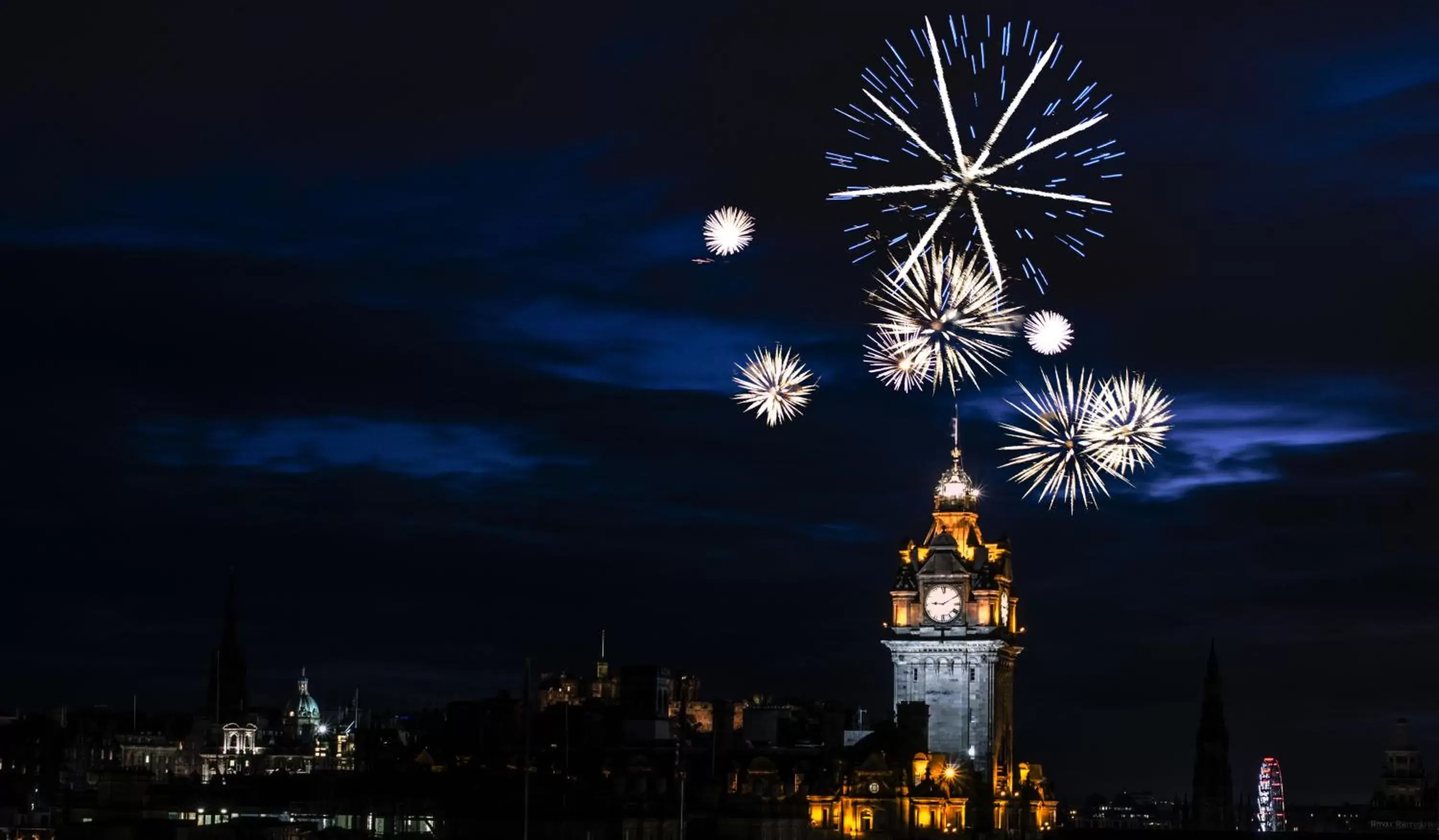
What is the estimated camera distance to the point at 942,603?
16988cm

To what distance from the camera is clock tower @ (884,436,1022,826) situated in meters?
169

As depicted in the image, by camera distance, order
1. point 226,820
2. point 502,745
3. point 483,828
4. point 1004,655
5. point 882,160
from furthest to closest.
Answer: point 502,745
point 1004,655
point 226,820
point 483,828
point 882,160

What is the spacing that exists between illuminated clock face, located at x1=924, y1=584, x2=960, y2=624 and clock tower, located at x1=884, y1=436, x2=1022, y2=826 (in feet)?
0.17

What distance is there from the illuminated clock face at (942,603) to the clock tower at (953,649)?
0.17 feet

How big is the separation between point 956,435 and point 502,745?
5148 centimetres

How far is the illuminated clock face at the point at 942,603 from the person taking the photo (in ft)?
557

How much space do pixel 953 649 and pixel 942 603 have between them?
3.62 metres

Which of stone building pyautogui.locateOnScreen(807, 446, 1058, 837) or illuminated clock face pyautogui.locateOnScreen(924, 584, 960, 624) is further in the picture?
illuminated clock face pyautogui.locateOnScreen(924, 584, 960, 624)

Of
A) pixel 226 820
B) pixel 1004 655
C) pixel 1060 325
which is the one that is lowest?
pixel 226 820

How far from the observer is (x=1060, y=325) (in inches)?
3917

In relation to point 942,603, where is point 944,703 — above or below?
below

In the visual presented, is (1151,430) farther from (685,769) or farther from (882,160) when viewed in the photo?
(685,769)

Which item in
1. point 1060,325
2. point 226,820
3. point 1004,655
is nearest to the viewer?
point 1060,325

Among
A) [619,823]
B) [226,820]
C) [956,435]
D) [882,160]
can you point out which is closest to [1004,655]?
[956,435]
